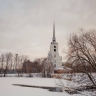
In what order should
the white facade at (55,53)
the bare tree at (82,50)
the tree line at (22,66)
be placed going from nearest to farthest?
the bare tree at (82,50) → the tree line at (22,66) → the white facade at (55,53)

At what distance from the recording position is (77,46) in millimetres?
18766

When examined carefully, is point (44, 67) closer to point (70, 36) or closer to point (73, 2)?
point (70, 36)

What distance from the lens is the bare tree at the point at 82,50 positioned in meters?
17.6

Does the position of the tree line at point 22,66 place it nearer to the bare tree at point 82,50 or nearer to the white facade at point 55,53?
the white facade at point 55,53

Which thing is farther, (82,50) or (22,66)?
(22,66)

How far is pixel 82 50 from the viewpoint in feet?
60.5

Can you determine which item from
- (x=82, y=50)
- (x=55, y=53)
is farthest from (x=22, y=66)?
(x=82, y=50)

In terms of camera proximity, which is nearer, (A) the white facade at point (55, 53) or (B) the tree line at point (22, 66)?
(B) the tree line at point (22, 66)

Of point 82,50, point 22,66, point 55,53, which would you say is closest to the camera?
point 82,50

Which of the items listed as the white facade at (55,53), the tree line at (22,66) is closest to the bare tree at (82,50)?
the tree line at (22,66)

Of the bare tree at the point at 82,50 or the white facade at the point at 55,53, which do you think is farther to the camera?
the white facade at the point at 55,53

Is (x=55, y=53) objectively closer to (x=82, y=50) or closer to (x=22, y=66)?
(x=22, y=66)

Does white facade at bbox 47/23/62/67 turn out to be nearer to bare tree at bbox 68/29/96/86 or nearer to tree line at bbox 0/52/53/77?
tree line at bbox 0/52/53/77

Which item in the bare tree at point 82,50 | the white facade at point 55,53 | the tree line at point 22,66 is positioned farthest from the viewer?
the white facade at point 55,53
